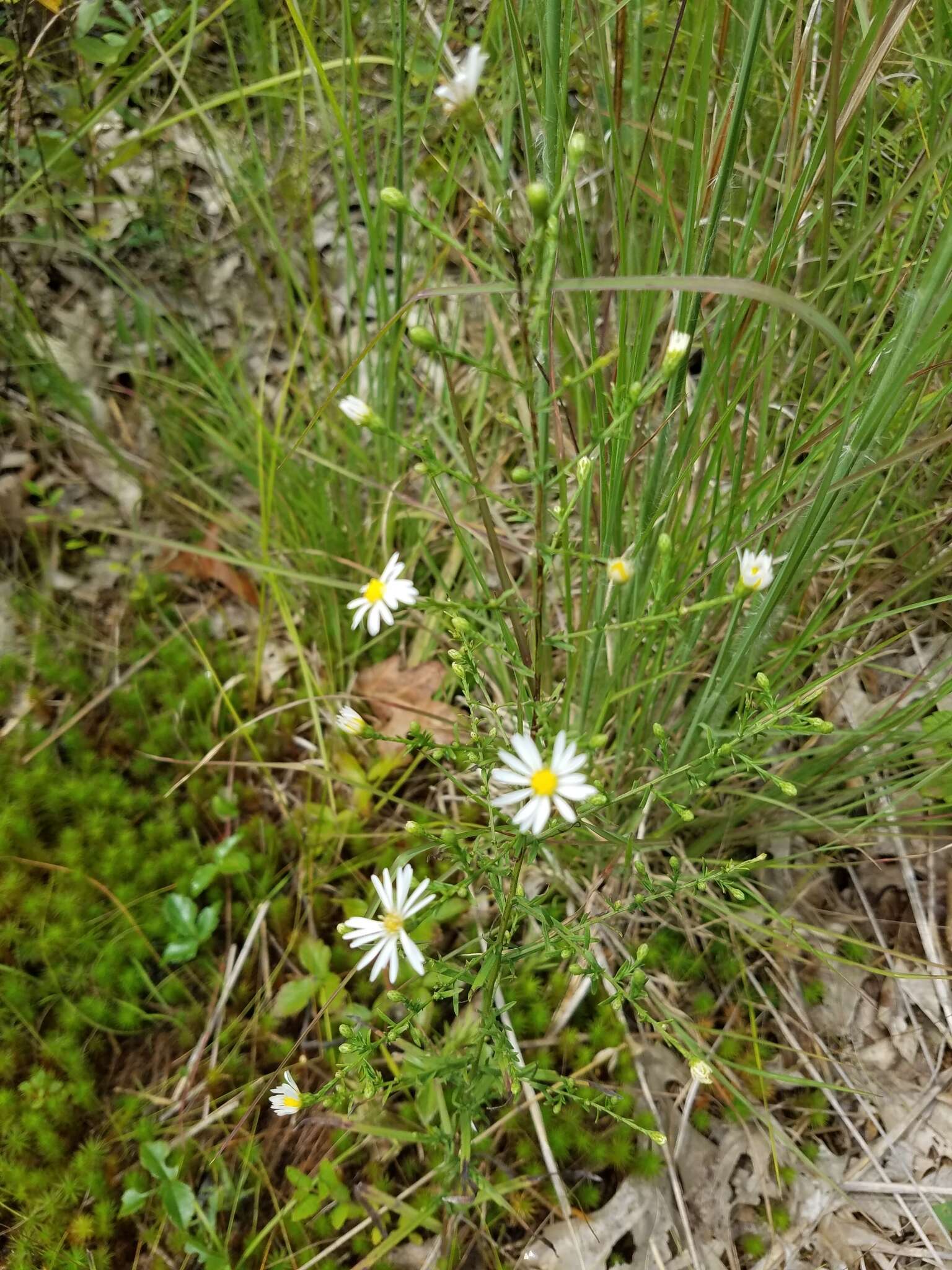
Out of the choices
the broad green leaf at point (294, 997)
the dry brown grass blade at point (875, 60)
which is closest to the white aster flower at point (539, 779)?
the dry brown grass blade at point (875, 60)

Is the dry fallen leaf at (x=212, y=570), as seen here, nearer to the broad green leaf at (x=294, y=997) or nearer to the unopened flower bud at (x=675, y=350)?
the broad green leaf at (x=294, y=997)

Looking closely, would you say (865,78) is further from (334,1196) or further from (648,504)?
(334,1196)

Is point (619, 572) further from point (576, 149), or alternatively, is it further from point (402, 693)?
point (402, 693)

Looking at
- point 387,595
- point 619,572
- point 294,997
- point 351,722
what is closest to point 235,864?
point 294,997

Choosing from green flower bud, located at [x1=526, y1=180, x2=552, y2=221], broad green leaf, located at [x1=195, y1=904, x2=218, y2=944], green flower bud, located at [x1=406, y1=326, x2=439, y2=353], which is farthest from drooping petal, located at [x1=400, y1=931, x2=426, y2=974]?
broad green leaf, located at [x1=195, y1=904, x2=218, y2=944]

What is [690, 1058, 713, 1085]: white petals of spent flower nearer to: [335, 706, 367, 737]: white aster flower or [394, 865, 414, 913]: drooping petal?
[394, 865, 414, 913]: drooping petal

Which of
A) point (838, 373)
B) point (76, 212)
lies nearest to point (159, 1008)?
point (838, 373)

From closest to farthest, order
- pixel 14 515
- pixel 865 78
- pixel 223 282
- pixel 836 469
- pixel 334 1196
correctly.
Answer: pixel 865 78
pixel 836 469
pixel 334 1196
pixel 14 515
pixel 223 282
